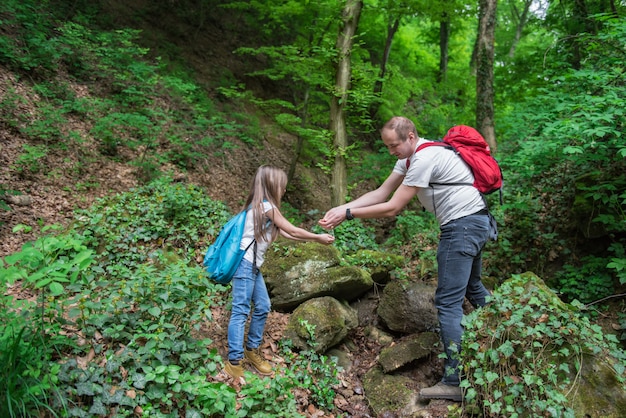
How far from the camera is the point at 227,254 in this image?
356 cm

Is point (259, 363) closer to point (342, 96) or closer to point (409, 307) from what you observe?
point (409, 307)

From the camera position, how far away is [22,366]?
7.73 feet

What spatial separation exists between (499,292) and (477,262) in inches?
13.0

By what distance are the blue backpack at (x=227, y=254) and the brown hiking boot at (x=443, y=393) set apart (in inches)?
80.8

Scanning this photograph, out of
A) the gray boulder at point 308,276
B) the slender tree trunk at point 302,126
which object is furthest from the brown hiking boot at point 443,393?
the slender tree trunk at point 302,126

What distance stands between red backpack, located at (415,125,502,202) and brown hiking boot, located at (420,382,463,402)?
1752mm

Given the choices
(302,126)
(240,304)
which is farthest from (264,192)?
(302,126)

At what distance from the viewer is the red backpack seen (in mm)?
3443

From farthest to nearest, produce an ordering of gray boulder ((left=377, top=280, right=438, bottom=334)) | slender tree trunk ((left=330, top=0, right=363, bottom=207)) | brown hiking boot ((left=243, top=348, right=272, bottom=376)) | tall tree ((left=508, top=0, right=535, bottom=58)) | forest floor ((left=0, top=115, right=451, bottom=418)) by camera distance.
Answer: tall tree ((left=508, top=0, right=535, bottom=58)) < slender tree trunk ((left=330, top=0, right=363, bottom=207)) < gray boulder ((left=377, top=280, right=438, bottom=334)) < forest floor ((left=0, top=115, right=451, bottom=418)) < brown hiking boot ((left=243, top=348, right=272, bottom=376))

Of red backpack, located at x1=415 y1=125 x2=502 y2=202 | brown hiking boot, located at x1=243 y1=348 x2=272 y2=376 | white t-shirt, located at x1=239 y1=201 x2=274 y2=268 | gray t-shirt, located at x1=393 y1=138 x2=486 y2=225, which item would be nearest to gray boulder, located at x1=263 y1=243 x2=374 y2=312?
brown hiking boot, located at x1=243 y1=348 x2=272 y2=376

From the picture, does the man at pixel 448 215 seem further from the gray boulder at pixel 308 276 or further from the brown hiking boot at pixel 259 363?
the gray boulder at pixel 308 276

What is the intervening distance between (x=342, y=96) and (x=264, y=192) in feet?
13.1

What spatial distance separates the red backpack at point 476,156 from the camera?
3.44 metres

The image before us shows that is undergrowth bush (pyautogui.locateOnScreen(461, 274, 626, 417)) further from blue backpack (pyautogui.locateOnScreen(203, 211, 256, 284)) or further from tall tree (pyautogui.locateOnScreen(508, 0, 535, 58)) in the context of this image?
tall tree (pyautogui.locateOnScreen(508, 0, 535, 58))
